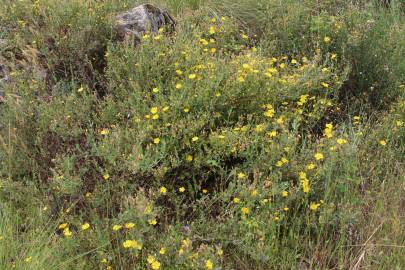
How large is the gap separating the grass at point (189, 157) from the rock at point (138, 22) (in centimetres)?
13

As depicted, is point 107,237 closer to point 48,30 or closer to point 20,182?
point 20,182

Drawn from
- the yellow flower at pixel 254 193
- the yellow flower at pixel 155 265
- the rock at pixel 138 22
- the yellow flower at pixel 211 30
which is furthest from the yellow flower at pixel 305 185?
the rock at pixel 138 22

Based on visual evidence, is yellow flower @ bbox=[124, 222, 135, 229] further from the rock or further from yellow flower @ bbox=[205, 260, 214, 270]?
the rock

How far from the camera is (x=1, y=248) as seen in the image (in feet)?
8.90

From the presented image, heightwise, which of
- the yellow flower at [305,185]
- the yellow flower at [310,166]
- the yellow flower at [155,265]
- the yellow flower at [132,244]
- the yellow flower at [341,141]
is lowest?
the yellow flower at [155,265]

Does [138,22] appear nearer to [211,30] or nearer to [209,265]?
[211,30]

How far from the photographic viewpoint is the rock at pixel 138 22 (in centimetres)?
454

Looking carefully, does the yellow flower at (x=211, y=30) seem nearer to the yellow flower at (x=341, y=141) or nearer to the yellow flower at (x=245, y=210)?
the yellow flower at (x=341, y=141)

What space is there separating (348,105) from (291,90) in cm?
73

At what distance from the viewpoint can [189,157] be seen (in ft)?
10.4

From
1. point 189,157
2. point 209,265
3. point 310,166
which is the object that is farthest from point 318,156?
point 209,265

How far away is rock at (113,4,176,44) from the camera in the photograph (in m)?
4.54

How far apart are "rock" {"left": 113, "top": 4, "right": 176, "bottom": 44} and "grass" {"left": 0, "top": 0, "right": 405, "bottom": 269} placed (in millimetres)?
129

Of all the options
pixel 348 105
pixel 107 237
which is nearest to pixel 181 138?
pixel 107 237
